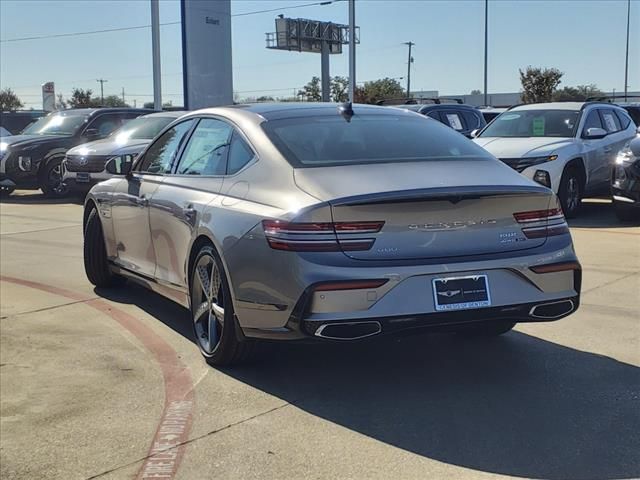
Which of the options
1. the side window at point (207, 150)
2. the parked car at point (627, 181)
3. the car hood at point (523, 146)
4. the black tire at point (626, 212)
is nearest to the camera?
the side window at point (207, 150)

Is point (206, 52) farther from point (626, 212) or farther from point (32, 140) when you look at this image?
point (626, 212)

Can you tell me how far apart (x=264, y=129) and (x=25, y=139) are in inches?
503

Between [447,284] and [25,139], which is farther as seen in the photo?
[25,139]

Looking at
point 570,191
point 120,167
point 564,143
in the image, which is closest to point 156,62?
point 564,143

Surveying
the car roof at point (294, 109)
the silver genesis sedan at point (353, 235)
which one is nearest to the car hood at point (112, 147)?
the car roof at point (294, 109)

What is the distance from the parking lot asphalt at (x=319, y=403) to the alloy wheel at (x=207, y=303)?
182 mm

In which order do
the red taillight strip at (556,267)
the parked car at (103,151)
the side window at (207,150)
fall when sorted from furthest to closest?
the parked car at (103,151)
the side window at (207,150)
the red taillight strip at (556,267)

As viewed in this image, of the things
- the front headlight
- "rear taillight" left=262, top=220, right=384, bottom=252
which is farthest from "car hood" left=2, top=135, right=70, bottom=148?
"rear taillight" left=262, top=220, right=384, bottom=252

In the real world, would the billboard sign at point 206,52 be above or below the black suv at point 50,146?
above

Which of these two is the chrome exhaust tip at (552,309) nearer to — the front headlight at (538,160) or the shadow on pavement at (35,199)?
the front headlight at (538,160)

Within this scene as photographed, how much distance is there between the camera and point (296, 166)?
14.4 feet

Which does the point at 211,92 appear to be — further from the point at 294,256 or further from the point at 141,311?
the point at 294,256

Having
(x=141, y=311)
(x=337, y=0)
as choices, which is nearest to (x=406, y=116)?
(x=141, y=311)

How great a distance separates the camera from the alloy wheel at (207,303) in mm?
4660
